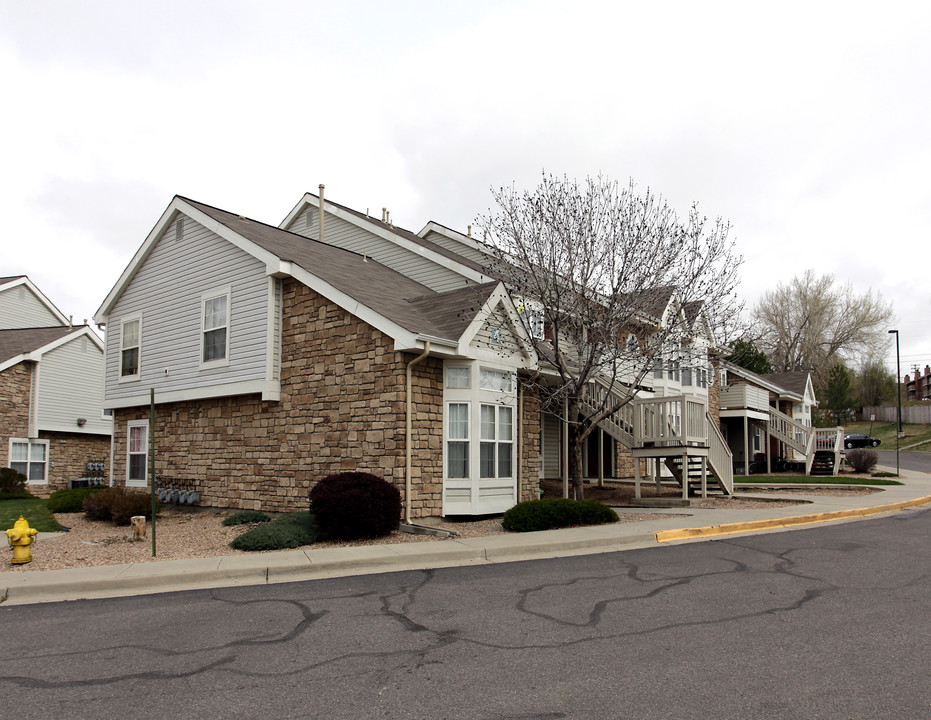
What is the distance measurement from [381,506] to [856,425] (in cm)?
7062

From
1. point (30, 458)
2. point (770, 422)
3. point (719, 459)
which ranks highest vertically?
point (770, 422)

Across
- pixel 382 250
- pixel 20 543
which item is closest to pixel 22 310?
pixel 382 250

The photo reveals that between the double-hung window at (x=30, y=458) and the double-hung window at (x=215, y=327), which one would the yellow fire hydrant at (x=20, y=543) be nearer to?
the double-hung window at (x=215, y=327)

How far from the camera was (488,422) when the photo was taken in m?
14.8

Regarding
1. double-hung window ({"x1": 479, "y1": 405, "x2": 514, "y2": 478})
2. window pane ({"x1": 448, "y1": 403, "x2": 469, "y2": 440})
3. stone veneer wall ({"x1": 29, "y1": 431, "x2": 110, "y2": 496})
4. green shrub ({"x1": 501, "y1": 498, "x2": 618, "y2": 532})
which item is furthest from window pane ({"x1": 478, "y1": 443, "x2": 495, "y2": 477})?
stone veneer wall ({"x1": 29, "y1": 431, "x2": 110, "y2": 496})

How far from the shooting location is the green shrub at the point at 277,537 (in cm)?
1138

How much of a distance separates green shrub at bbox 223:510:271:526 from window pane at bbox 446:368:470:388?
4.53 metres

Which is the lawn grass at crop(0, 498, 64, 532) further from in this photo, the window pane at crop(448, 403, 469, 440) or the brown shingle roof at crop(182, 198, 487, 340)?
the window pane at crop(448, 403, 469, 440)

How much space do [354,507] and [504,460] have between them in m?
4.15

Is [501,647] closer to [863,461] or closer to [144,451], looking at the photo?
[144,451]

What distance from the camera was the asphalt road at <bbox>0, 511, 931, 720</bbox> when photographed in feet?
15.7

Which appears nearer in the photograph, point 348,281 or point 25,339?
point 348,281

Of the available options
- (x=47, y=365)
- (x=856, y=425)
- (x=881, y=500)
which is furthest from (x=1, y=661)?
(x=856, y=425)

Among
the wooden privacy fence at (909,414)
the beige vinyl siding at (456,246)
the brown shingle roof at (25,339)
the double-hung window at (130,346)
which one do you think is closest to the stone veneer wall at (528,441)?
the beige vinyl siding at (456,246)
